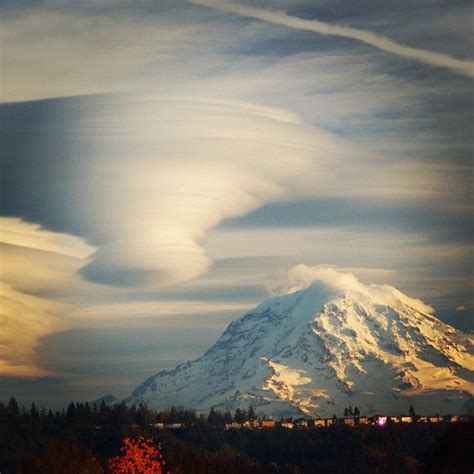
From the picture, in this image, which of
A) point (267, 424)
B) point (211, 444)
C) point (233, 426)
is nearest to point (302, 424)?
point (267, 424)

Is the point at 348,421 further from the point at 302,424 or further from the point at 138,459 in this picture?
the point at 138,459

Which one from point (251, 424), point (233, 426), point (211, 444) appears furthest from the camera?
point (251, 424)

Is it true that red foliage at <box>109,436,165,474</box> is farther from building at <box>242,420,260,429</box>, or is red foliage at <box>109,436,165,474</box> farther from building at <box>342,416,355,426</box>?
building at <box>342,416,355,426</box>

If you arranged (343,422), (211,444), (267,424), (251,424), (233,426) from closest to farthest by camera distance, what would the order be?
(211,444) < (233,426) < (251,424) < (343,422) < (267,424)

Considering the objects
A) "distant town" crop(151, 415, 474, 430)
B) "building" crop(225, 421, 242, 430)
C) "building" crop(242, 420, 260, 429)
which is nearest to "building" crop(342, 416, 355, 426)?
"distant town" crop(151, 415, 474, 430)

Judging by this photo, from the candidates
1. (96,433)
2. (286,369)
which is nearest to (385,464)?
(96,433)

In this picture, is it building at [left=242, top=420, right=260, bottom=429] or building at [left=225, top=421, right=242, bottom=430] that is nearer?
building at [left=225, top=421, right=242, bottom=430]

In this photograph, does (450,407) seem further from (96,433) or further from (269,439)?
(96,433)

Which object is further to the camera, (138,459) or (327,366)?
(327,366)
